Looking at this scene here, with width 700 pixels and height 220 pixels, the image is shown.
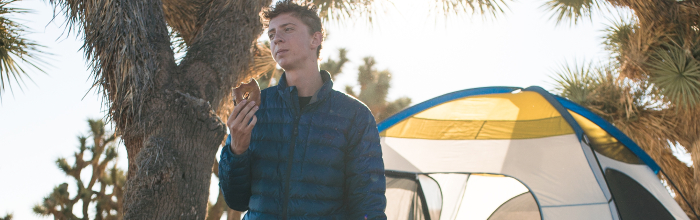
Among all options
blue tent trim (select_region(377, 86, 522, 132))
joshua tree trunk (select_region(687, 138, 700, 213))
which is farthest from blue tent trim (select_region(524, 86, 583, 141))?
joshua tree trunk (select_region(687, 138, 700, 213))

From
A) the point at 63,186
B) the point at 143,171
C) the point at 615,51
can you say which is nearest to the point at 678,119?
the point at 615,51

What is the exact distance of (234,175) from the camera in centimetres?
141

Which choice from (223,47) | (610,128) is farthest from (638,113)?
(223,47)

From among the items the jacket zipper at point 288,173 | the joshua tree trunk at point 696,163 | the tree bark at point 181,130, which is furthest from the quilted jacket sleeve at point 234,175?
the joshua tree trunk at point 696,163

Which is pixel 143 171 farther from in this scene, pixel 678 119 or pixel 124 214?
pixel 678 119

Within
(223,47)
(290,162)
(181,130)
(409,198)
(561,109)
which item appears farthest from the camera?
(409,198)

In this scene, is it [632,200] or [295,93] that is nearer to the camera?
[295,93]

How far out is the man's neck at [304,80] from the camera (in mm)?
1548

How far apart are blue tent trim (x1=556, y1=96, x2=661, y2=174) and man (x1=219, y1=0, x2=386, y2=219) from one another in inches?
109

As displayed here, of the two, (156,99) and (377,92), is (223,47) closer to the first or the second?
(156,99)

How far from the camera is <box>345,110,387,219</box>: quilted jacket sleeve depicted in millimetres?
1346

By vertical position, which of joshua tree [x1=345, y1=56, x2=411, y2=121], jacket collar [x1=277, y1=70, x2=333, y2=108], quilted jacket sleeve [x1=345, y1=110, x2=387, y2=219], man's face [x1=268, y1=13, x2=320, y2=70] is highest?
joshua tree [x1=345, y1=56, x2=411, y2=121]

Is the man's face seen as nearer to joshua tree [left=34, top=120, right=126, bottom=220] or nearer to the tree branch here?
the tree branch

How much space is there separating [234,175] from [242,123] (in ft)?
0.67
